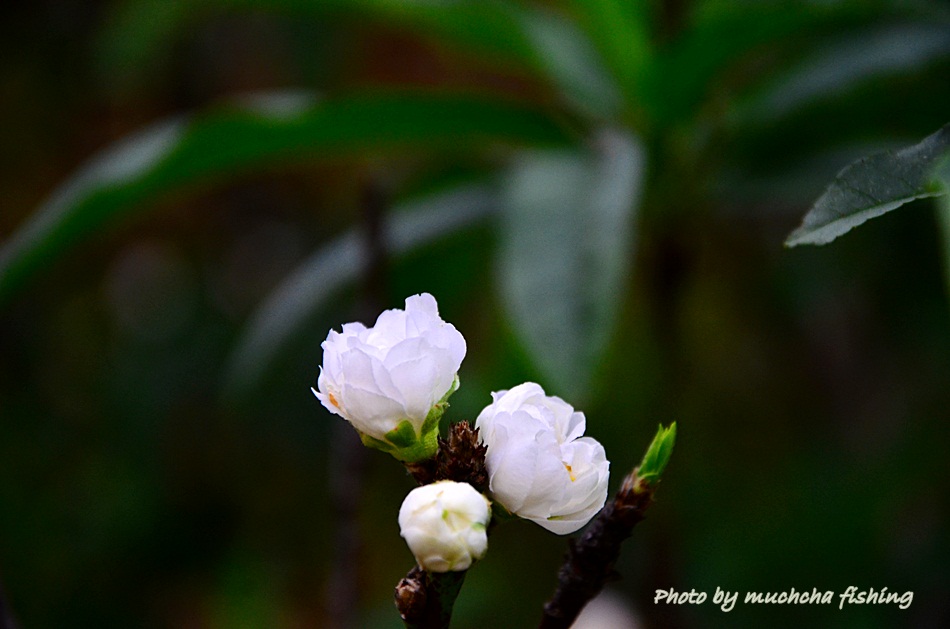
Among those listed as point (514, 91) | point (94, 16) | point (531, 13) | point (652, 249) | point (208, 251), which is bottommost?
point (652, 249)

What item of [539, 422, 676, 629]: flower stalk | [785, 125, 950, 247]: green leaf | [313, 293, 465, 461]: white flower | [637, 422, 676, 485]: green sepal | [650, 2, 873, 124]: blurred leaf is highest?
[650, 2, 873, 124]: blurred leaf

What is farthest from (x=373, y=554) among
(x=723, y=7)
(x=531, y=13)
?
(x=723, y=7)

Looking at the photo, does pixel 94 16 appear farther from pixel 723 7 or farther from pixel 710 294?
pixel 723 7

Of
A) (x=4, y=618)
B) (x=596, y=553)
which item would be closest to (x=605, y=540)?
(x=596, y=553)

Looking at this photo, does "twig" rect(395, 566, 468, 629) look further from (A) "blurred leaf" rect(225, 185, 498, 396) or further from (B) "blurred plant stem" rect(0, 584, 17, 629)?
(A) "blurred leaf" rect(225, 185, 498, 396)

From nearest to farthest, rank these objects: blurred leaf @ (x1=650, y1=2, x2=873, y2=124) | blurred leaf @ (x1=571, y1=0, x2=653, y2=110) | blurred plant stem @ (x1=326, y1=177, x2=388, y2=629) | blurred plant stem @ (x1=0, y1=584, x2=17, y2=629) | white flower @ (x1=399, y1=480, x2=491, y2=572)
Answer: white flower @ (x1=399, y1=480, x2=491, y2=572) < blurred plant stem @ (x1=0, y1=584, x2=17, y2=629) < blurred plant stem @ (x1=326, y1=177, x2=388, y2=629) < blurred leaf @ (x1=650, y1=2, x2=873, y2=124) < blurred leaf @ (x1=571, y1=0, x2=653, y2=110)

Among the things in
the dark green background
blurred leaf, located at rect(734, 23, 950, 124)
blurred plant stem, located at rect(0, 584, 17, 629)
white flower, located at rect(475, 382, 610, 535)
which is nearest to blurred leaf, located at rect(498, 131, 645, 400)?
the dark green background

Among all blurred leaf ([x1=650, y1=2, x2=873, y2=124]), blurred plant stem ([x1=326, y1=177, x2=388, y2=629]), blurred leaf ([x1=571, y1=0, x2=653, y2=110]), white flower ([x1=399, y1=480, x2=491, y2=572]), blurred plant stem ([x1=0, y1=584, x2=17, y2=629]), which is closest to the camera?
white flower ([x1=399, y1=480, x2=491, y2=572])
